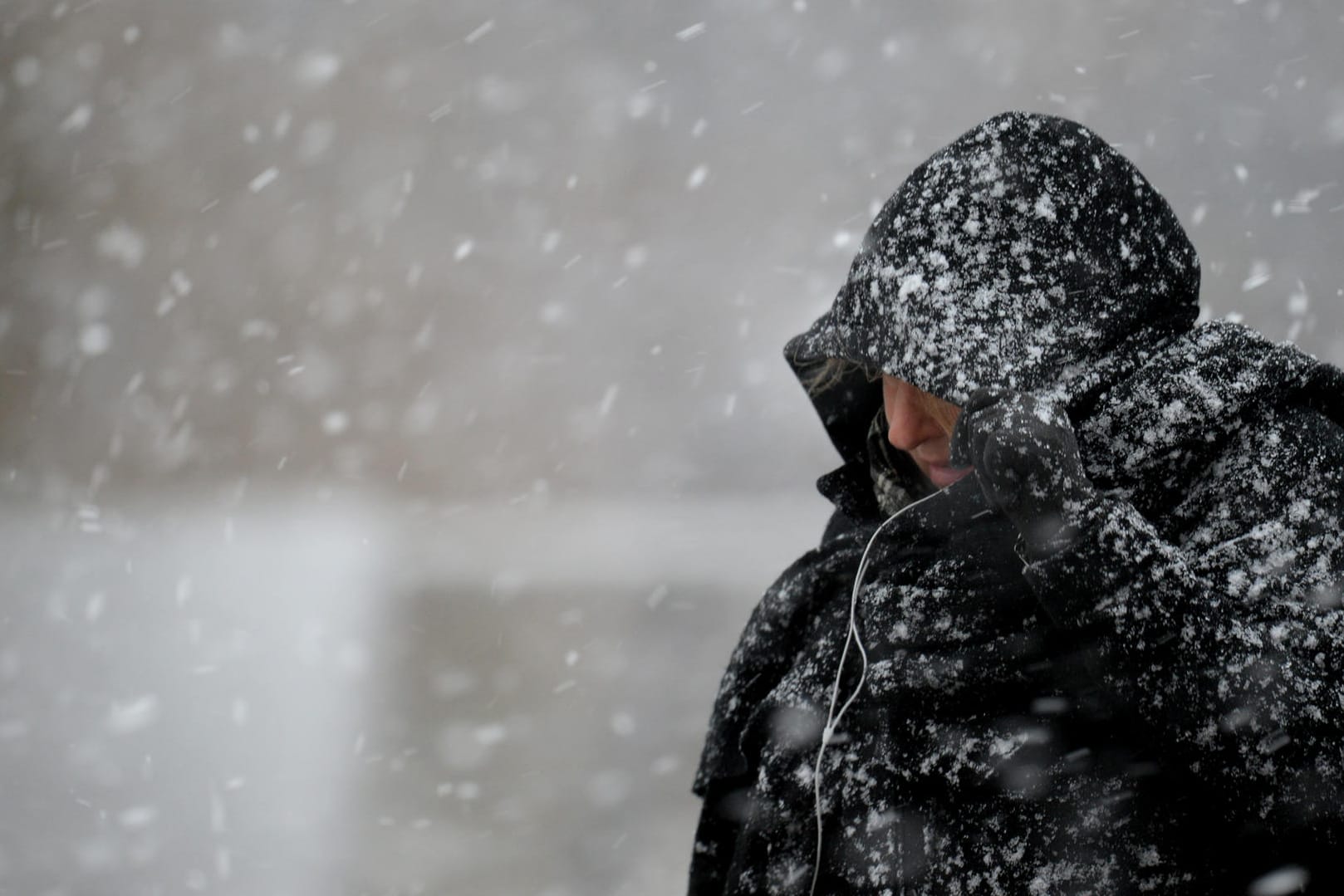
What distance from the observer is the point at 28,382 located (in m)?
2.28

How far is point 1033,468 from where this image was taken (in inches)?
30.5

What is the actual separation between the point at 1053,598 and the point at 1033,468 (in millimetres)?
97

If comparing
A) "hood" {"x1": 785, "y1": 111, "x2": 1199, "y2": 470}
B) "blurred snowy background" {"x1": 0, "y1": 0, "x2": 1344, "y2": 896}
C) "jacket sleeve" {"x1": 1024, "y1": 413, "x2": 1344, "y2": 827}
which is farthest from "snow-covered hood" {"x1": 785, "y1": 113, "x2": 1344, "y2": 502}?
"blurred snowy background" {"x1": 0, "y1": 0, "x2": 1344, "y2": 896}

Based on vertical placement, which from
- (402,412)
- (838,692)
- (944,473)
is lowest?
(838,692)

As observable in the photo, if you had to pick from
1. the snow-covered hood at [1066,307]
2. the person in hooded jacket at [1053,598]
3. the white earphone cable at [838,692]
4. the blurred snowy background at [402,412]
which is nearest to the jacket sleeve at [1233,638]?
the person in hooded jacket at [1053,598]

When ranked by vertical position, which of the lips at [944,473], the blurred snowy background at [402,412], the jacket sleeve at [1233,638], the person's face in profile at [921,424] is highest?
the blurred snowy background at [402,412]

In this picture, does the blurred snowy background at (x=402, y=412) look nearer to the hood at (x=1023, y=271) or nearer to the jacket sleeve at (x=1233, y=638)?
the hood at (x=1023, y=271)

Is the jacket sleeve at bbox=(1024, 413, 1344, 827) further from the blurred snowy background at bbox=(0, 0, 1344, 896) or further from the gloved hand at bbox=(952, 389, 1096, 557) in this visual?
the blurred snowy background at bbox=(0, 0, 1344, 896)

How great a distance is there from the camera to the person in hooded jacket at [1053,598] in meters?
0.75

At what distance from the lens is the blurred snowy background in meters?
2.04

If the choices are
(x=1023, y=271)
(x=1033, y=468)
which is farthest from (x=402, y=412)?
(x=1033, y=468)

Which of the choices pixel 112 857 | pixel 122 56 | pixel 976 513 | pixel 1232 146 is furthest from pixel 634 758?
pixel 122 56

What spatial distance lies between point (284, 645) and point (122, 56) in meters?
1.28

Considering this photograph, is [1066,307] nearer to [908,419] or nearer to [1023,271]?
[1023,271]
